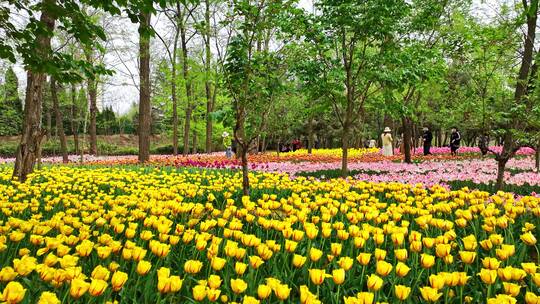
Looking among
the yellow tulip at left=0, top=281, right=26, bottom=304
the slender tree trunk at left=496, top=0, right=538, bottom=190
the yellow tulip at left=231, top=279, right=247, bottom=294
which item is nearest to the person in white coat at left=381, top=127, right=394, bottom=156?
the slender tree trunk at left=496, top=0, right=538, bottom=190

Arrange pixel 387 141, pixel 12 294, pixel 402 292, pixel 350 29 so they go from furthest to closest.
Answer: pixel 387 141 < pixel 350 29 < pixel 402 292 < pixel 12 294

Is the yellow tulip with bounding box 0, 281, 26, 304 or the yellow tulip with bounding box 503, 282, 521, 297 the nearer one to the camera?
the yellow tulip with bounding box 0, 281, 26, 304

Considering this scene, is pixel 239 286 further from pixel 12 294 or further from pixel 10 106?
pixel 10 106

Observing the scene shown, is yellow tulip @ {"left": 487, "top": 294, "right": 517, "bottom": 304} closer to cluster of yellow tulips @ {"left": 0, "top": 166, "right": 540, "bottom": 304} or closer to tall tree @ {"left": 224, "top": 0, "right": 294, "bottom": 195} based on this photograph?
cluster of yellow tulips @ {"left": 0, "top": 166, "right": 540, "bottom": 304}

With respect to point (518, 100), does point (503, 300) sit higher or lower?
lower

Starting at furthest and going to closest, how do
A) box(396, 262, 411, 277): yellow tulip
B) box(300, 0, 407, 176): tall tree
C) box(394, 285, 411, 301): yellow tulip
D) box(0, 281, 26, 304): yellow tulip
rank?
box(300, 0, 407, 176): tall tree
box(396, 262, 411, 277): yellow tulip
box(394, 285, 411, 301): yellow tulip
box(0, 281, 26, 304): yellow tulip

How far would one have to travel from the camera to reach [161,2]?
352 centimetres

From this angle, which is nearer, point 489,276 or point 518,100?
point 489,276

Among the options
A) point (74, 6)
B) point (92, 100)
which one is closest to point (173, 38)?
point (92, 100)

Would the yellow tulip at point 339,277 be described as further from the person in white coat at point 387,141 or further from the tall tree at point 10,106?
the tall tree at point 10,106

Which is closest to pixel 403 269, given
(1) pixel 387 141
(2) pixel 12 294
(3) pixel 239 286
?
(3) pixel 239 286

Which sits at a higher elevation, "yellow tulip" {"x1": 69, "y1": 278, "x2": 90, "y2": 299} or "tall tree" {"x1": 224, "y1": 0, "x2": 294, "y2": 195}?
"tall tree" {"x1": 224, "y1": 0, "x2": 294, "y2": 195}

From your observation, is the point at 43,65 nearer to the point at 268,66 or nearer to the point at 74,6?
the point at 74,6

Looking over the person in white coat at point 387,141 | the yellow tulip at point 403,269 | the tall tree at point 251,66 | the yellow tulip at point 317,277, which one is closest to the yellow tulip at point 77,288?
the yellow tulip at point 317,277
